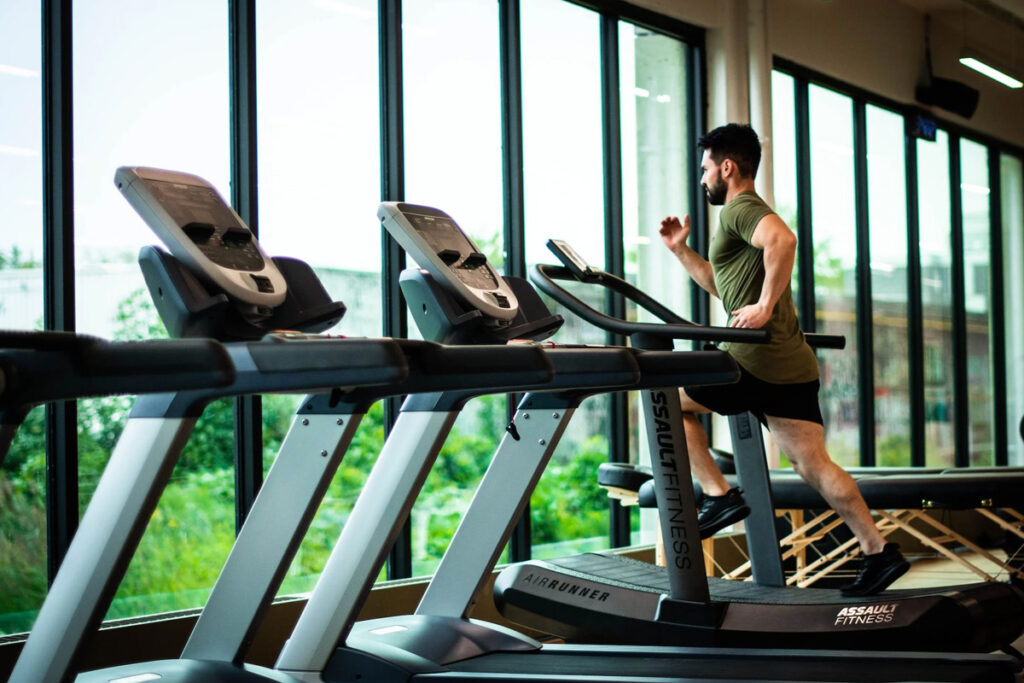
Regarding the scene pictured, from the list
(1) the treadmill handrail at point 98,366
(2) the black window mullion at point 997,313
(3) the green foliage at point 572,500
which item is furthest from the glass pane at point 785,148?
(1) the treadmill handrail at point 98,366

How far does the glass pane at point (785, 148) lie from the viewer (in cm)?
642

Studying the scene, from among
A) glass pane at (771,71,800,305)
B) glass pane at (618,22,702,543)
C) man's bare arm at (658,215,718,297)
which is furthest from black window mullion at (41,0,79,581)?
glass pane at (771,71,800,305)

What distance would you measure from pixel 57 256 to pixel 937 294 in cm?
624

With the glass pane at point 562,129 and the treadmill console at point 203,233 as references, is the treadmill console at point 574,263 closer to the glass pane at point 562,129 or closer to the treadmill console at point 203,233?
the treadmill console at point 203,233

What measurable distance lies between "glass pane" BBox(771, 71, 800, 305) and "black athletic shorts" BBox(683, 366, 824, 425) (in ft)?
9.64

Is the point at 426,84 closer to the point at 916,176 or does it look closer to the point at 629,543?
the point at 629,543

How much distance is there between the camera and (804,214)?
6.57m

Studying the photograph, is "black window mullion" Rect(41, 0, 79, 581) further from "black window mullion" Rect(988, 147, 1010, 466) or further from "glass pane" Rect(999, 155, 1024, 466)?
"glass pane" Rect(999, 155, 1024, 466)

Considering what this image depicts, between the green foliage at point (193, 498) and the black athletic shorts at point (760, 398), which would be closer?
the green foliage at point (193, 498)

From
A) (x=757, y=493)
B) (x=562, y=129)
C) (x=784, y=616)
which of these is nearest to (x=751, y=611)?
(x=784, y=616)

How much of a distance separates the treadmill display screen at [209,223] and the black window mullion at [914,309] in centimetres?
600

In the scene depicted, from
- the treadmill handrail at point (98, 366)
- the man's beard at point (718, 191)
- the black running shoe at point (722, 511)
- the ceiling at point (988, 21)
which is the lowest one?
the black running shoe at point (722, 511)

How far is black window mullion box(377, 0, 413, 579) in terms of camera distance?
440 centimetres

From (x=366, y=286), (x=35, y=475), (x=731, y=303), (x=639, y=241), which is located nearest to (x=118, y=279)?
(x=35, y=475)
